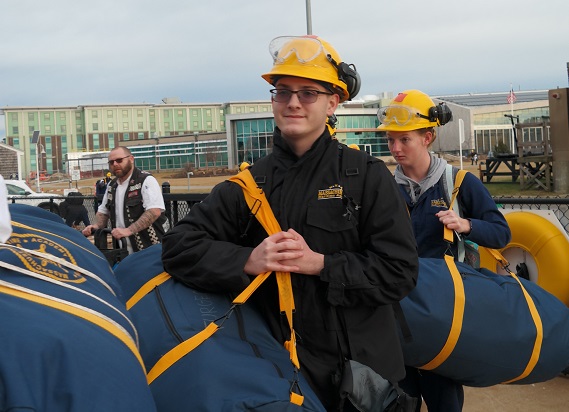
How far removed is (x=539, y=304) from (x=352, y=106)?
282 feet

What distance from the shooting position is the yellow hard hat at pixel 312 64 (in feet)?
6.86

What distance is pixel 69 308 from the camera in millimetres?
1406

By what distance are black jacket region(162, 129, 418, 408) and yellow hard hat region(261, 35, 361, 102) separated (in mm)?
224

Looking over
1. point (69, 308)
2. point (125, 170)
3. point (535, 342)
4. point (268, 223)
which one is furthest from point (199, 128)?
point (69, 308)

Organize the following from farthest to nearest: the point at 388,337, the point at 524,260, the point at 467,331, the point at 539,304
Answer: the point at 524,260, the point at 539,304, the point at 467,331, the point at 388,337

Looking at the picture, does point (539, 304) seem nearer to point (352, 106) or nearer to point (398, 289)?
point (398, 289)

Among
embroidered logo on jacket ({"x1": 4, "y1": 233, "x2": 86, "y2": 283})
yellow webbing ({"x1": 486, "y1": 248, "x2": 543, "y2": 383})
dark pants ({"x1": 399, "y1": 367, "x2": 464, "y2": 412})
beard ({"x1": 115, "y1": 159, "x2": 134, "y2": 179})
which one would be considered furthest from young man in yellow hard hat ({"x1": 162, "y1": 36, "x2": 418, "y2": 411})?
beard ({"x1": 115, "y1": 159, "x2": 134, "y2": 179})

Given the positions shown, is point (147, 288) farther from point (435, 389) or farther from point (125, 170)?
point (125, 170)

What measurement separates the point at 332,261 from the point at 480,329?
102cm

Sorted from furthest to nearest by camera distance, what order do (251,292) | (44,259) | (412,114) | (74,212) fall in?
1. (74,212)
2. (412,114)
3. (251,292)
4. (44,259)

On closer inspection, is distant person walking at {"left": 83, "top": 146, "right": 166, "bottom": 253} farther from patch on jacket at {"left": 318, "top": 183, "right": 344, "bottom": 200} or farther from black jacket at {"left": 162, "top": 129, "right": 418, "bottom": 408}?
patch on jacket at {"left": 318, "top": 183, "right": 344, "bottom": 200}

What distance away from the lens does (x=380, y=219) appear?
6.58ft

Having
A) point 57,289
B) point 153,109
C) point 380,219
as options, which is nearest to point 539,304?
point 380,219

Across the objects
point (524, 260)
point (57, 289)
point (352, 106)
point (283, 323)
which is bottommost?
point (524, 260)
